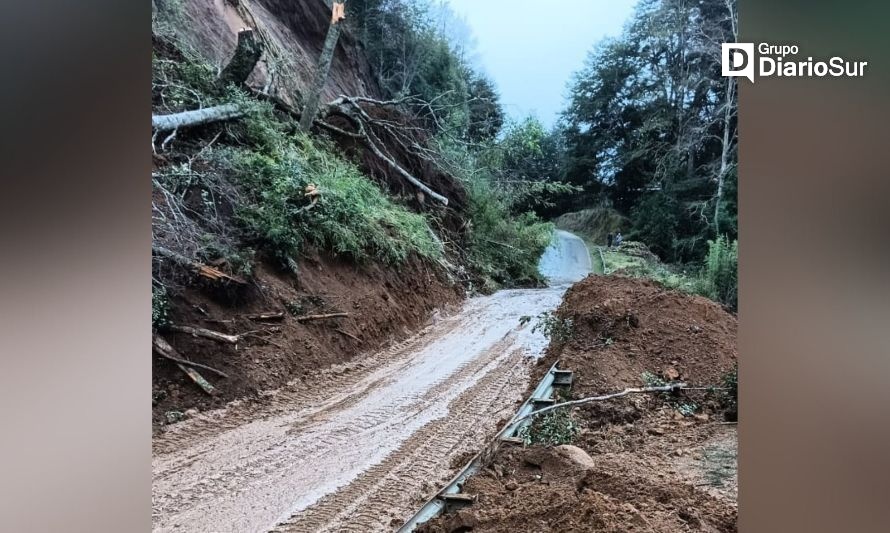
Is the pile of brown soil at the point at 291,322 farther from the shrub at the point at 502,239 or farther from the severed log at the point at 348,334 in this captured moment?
the shrub at the point at 502,239

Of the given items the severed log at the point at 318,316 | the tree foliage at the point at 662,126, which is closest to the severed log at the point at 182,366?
the severed log at the point at 318,316

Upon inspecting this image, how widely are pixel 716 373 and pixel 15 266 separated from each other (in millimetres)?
2694

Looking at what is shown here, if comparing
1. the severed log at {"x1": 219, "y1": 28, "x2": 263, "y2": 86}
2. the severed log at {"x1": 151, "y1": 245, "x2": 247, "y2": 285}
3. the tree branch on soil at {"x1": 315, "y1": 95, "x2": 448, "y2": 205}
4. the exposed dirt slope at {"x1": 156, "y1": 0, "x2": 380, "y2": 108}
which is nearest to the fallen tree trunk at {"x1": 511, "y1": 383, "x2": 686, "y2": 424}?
the tree branch on soil at {"x1": 315, "y1": 95, "x2": 448, "y2": 205}

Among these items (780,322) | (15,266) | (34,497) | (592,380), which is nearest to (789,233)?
(780,322)

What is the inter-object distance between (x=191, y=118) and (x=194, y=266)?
2.19 ft

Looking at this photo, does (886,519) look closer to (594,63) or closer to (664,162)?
(664,162)

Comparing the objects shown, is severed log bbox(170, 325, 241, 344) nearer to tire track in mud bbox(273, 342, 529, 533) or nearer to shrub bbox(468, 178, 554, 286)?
tire track in mud bbox(273, 342, 529, 533)

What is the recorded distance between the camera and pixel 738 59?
6.14 ft

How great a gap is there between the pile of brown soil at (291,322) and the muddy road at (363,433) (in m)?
0.07

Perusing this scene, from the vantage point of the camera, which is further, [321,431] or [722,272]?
[321,431]

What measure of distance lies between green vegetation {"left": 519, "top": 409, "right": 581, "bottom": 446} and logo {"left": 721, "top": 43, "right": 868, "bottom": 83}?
4.96ft

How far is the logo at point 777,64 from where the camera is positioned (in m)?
1.76

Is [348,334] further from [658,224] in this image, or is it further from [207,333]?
[658,224]

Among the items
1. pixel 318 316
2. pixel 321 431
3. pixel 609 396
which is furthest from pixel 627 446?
pixel 318 316
